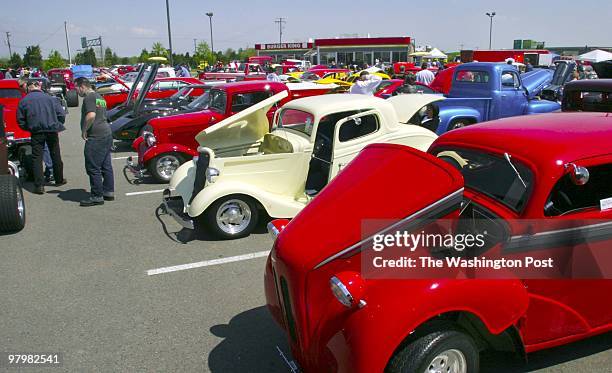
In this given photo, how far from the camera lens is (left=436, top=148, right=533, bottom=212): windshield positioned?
3.05 meters

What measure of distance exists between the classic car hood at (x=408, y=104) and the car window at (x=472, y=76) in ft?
11.4

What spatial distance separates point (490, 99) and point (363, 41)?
1802 inches

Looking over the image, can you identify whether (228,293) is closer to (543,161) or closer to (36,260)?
(36,260)

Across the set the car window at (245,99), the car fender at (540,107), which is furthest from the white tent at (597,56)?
the car window at (245,99)

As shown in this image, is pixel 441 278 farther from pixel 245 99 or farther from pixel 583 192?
A: pixel 245 99

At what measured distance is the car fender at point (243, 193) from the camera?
5.56m

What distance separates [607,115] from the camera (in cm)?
397

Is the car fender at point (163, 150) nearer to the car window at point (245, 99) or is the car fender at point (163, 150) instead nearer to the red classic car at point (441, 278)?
the car window at point (245, 99)

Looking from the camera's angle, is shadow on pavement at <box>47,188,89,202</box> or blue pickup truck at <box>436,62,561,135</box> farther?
blue pickup truck at <box>436,62,561,135</box>

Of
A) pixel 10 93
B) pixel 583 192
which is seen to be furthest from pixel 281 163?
pixel 10 93

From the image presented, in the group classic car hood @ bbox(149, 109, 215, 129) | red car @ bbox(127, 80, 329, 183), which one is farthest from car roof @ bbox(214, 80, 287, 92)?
classic car hood @ bbox(149, 109, 215, 129)

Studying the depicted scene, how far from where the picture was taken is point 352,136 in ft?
20.9

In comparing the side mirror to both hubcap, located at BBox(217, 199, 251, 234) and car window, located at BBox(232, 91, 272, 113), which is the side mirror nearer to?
hubcap, located at BBox(217, 199, 251, 234)

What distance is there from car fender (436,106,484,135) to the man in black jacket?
23.7ft
